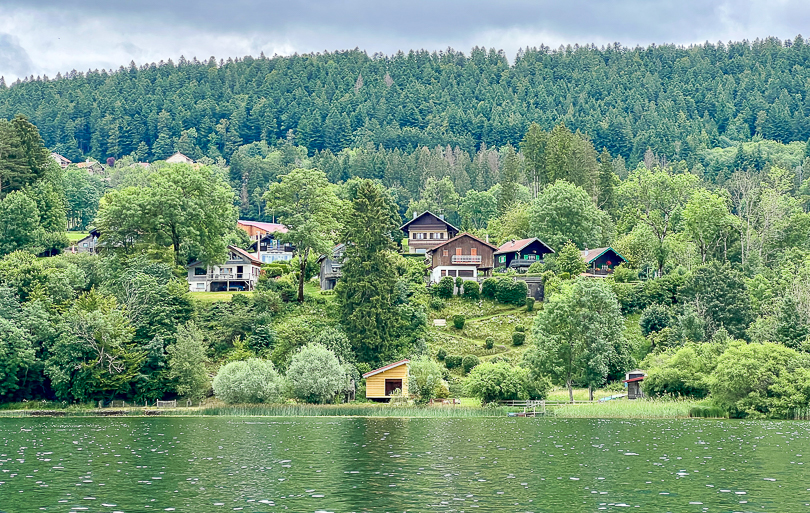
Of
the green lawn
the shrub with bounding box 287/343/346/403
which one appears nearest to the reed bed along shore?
the shrub with bounding box 287/343/346/403

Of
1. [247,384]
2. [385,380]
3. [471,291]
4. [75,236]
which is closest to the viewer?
[247,384]

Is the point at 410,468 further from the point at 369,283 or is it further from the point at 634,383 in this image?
the point at 369,283

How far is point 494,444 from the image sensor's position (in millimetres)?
45500

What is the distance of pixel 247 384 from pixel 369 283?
61.2ft

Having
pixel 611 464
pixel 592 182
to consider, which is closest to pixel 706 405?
pixel 611 464

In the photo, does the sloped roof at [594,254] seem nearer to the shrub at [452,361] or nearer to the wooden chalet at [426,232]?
the wooden chalet at [426,232]

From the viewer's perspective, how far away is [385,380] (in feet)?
269

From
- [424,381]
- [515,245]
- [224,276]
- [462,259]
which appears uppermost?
[515,245]

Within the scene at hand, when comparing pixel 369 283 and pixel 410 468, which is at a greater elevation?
pixel 369 283

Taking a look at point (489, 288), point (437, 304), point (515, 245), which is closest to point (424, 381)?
point (437, 304)

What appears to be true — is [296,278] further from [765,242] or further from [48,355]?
[765,242]

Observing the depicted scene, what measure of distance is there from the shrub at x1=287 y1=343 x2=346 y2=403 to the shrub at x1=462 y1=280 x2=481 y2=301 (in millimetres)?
29608

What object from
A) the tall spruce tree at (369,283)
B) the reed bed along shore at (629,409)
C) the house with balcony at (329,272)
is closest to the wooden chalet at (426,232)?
the house with balcony at (329,272)

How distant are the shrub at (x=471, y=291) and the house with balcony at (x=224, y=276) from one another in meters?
24.3
